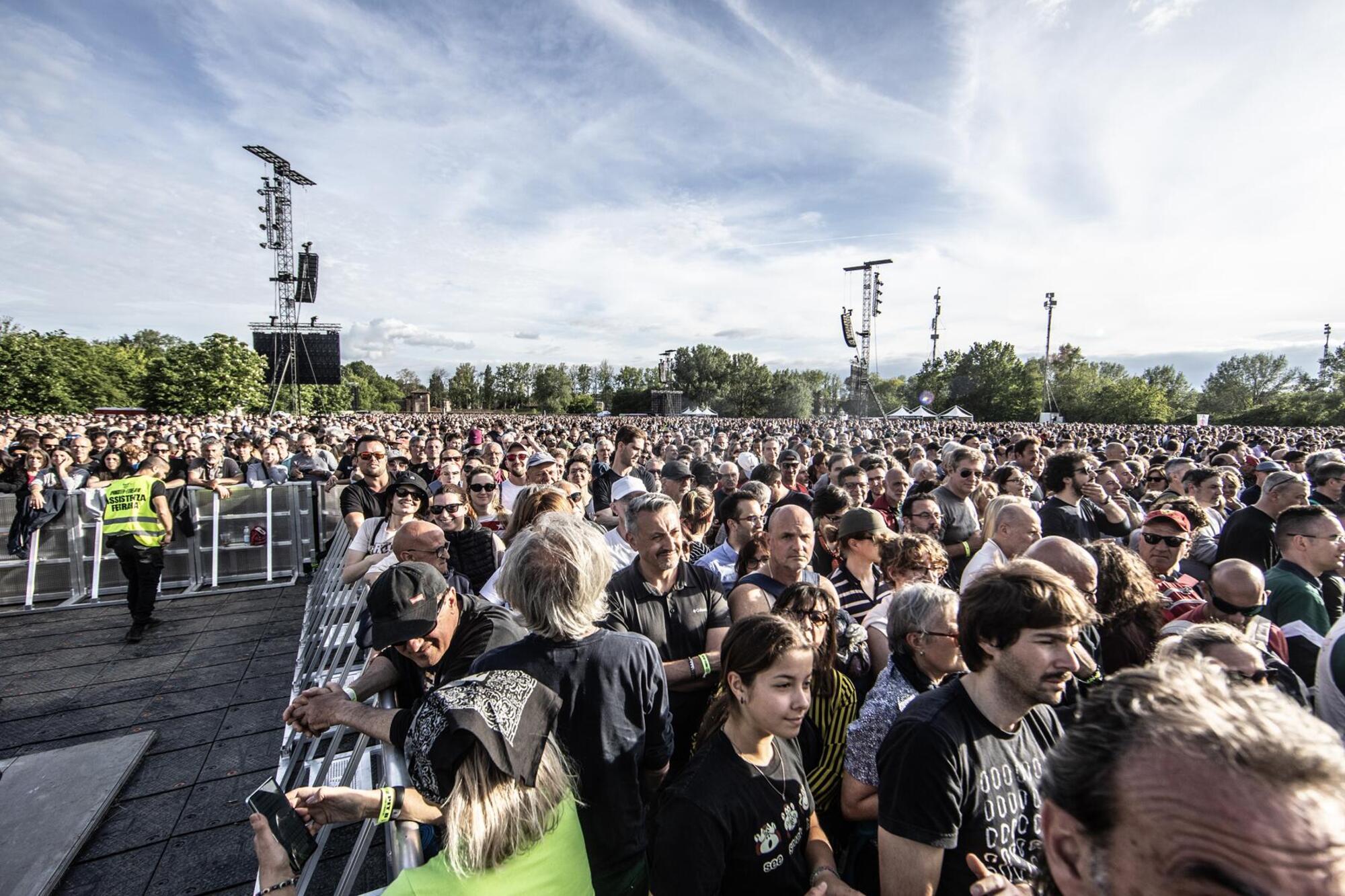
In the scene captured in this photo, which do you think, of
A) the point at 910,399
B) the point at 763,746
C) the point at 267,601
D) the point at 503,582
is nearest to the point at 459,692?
the point at 503,582

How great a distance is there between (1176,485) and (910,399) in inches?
3521

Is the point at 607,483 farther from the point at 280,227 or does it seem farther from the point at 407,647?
the point at 280,227

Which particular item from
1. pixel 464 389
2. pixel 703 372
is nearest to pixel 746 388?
pixel 703 372

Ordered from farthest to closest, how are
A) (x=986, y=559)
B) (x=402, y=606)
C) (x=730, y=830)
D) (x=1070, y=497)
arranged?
1. (x=1070, y=497)
2. (x=986, y=559)
3. (x=402, y=606)
4. (x=730, y=830)

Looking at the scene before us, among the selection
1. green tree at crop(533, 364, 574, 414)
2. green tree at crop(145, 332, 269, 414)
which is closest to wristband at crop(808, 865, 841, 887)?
green tree at crop(145, 332, 269, 414)

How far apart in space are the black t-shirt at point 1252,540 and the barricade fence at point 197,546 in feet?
28.2

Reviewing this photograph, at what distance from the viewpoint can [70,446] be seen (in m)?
9.75

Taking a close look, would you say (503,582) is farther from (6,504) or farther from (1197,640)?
(6,504)

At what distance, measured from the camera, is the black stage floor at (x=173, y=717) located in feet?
10.4

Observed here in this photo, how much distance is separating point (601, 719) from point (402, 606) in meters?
0.80

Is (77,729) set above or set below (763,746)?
below

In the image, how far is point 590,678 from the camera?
1909mm

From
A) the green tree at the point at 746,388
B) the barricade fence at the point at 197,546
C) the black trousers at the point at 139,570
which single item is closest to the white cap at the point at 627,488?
the barricade fence at the point at 197,546

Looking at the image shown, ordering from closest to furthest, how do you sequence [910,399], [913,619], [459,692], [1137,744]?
[1137,744] < [459,692] < [913,619] < [910,399]
